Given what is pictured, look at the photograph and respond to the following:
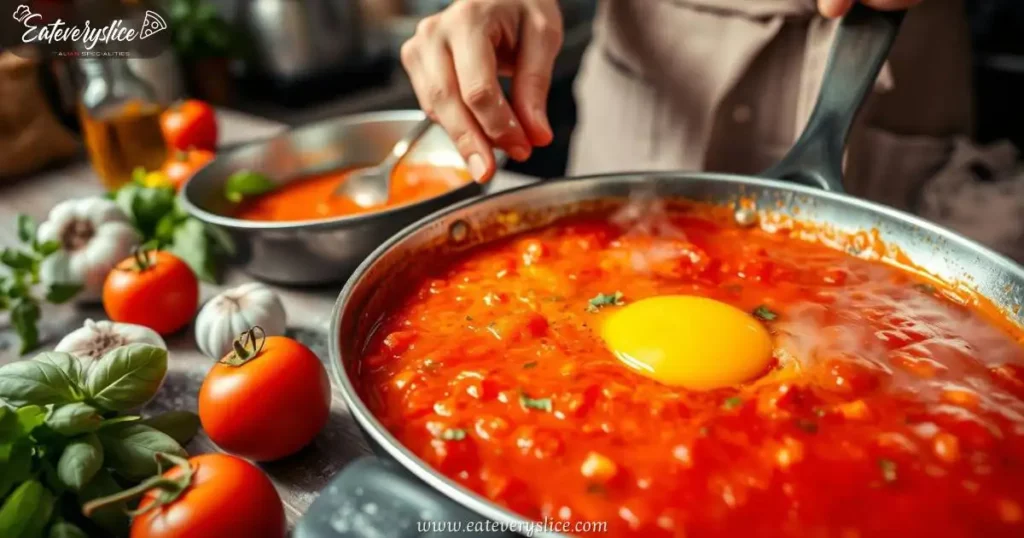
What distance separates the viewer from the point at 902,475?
1.04 meters

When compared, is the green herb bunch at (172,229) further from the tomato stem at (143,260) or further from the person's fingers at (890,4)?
the person's fingers at (890,4)

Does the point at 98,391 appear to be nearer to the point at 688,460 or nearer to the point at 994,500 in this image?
the point at 688,460

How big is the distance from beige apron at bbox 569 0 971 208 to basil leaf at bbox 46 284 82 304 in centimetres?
157

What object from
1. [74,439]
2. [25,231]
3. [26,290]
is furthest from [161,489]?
[25,231]

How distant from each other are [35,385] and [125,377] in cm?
12

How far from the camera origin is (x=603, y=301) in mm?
1450

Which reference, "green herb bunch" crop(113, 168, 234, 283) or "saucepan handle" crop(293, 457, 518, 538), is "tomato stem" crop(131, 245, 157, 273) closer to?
"green herb bunch" crop(113, 168, 234, 283)

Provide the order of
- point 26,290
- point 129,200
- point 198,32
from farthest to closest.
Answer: point 198,32 < point 129,200 < point 26,290

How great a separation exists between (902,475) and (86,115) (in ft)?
8.27

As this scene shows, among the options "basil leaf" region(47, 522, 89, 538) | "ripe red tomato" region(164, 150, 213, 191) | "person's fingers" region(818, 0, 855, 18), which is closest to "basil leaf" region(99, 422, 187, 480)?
"basil leaf" region(47, 522, 89, 538)

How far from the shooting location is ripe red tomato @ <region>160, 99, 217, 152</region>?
2572 mm

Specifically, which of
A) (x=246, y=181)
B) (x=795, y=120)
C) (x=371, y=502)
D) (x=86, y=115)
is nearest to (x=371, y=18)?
(x=86, y=115)

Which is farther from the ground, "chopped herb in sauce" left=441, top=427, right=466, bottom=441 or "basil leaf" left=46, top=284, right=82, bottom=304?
"chopped herb in sauce" left=441, top=427, right=466, bottom=441

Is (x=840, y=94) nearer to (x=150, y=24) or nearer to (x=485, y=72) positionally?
(x=485, y=72)
